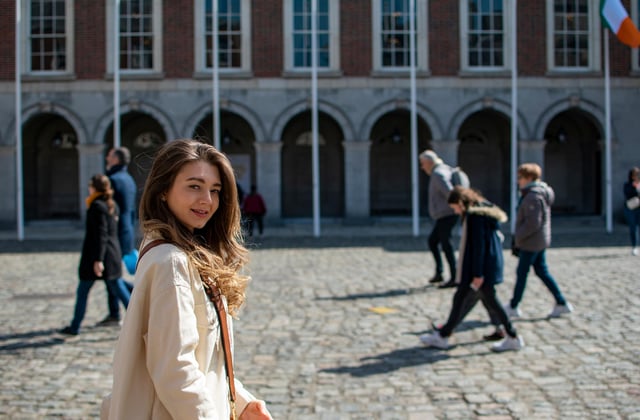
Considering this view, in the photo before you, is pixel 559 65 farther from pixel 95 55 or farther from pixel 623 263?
pixel 95 55

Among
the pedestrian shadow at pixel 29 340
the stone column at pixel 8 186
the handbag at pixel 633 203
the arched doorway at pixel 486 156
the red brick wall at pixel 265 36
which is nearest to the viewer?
the pedestrian shadow at pixel 29 340

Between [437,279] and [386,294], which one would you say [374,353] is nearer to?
[386,294]

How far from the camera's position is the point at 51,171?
25.9 m

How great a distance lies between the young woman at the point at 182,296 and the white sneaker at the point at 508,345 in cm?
450

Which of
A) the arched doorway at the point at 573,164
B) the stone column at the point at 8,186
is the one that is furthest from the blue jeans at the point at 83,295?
the arched doorway at the point at 573,164

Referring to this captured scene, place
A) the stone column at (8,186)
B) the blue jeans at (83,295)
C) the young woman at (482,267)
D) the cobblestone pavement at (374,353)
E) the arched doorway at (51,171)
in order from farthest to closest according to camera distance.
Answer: the arched doorway at (51,171), the stone column at (8,186), the blue jeans at (83,295), the young woman at (482,267), the cobblestone pavement at (374,353)

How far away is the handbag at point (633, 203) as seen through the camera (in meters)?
13.8

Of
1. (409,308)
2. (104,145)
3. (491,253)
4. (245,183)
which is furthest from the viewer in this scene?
(245,183)

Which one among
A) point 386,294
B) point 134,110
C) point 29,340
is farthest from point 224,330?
point 134,110

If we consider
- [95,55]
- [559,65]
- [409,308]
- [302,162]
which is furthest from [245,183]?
[409,308]

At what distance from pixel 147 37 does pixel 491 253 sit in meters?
18.6

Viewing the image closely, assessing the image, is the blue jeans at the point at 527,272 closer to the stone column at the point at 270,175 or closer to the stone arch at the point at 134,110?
the stone column at the point at 270,175

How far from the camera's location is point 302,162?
26.0 meters

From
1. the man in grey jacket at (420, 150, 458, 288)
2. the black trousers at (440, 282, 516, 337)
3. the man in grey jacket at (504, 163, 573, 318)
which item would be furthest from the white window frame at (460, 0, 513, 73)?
the black trousers at (440, 282, 516, 337)
